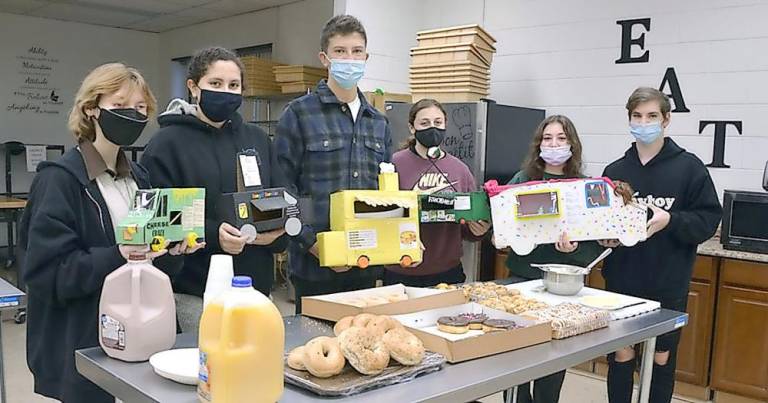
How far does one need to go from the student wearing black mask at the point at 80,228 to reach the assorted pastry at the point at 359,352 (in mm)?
428

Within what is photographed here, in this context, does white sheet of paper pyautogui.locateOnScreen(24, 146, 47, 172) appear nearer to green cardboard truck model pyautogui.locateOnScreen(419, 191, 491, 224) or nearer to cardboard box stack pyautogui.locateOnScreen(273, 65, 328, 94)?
cardboard box stack pyautogui.locateOnScreen(273, 65, 328, 94)

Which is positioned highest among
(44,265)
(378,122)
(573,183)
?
(378,122)

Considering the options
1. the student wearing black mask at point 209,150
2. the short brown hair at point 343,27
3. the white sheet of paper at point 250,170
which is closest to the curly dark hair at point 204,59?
the student wearing black mask at point 209,150

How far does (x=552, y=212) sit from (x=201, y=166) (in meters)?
1.15

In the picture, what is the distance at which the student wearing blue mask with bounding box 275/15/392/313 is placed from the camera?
2.21m

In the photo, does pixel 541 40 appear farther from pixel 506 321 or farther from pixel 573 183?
pixel 506 321

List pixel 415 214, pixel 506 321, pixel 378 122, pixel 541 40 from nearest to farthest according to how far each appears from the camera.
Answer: pixel 506 321 → pixel 415 214 → pixel 378 122 → pixel 541 40

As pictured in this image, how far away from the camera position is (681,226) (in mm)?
2428

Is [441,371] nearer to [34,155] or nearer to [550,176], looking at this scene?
[550,176]

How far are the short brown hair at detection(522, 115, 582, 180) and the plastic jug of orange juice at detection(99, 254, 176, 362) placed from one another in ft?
5.41

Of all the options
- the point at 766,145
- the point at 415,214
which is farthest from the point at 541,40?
the point at 415,214

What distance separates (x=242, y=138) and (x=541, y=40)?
3.22 metres

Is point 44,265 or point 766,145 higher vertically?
point 766,145

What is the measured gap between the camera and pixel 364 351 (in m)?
1.35
